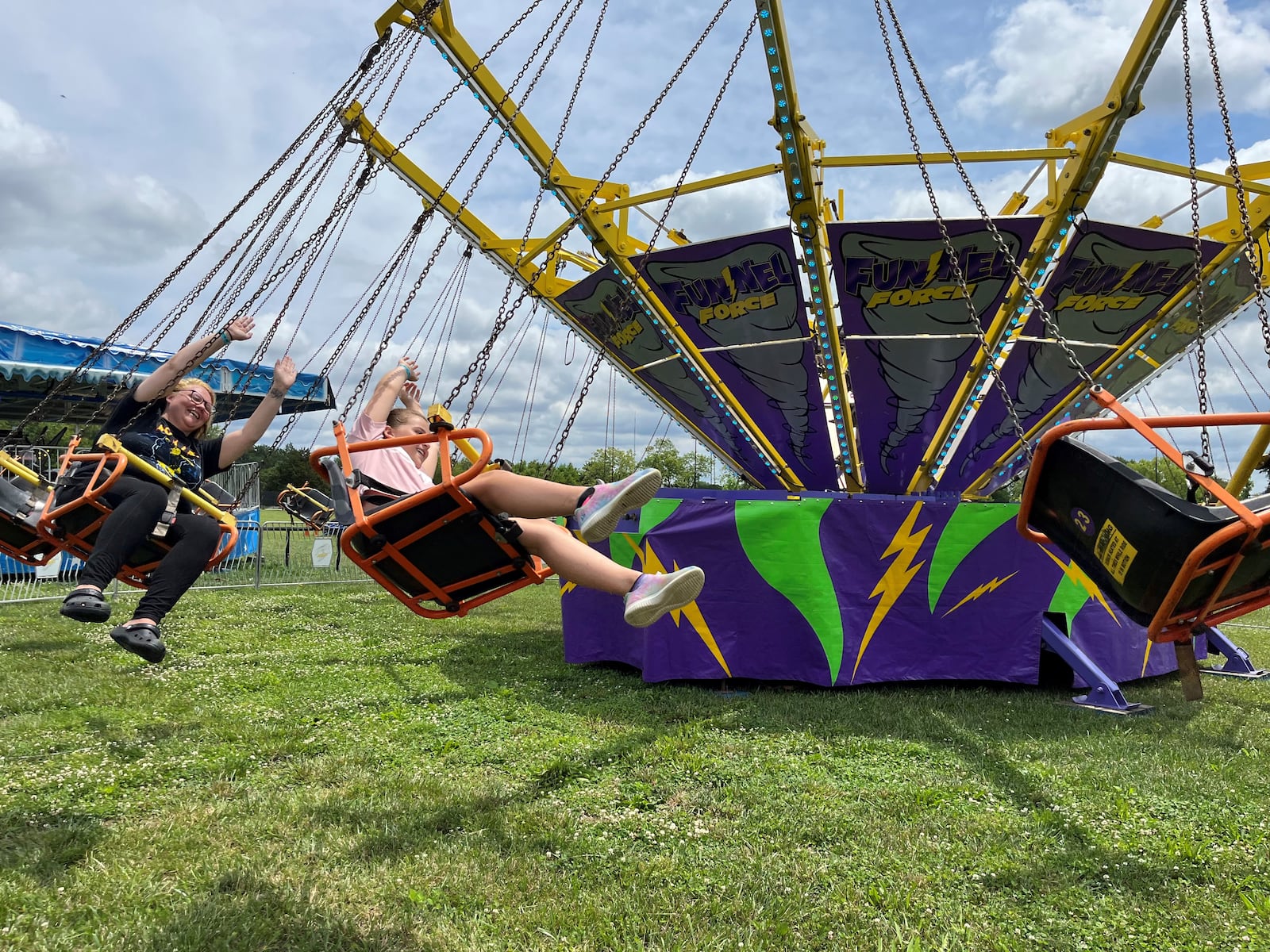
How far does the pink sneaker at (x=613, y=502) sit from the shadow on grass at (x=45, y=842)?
Answer: 2.06 m

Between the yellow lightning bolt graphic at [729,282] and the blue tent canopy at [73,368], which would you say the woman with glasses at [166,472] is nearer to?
the yellow lightning bolt graphic at [729,282]

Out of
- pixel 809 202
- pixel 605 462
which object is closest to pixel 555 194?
pixel 809 202

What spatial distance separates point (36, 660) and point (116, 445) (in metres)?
3.41

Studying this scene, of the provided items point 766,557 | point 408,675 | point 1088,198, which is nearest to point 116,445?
point 408,675

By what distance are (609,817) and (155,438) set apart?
9.30 ft

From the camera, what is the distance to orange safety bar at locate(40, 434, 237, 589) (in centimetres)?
371

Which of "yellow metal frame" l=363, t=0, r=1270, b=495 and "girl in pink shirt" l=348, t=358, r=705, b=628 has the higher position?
"yellow metal frame" l=363, t=0, r=1270, b=495

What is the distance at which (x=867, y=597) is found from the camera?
5.99 meters

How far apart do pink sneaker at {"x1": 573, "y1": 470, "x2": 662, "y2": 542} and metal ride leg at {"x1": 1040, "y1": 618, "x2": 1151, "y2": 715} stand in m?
4.06

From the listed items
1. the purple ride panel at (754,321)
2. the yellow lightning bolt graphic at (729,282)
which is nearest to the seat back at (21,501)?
the purple ride panel at (754,321)

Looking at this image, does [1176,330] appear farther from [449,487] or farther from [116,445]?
[116,445]

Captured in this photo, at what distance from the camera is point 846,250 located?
802 centimetres

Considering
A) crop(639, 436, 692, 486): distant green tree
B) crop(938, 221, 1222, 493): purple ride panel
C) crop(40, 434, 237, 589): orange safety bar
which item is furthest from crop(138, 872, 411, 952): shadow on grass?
crop(639, 436, 692, 486): distant green tree

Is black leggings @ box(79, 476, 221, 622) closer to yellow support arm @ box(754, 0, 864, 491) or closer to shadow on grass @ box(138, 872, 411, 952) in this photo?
shadow on grass @ box(138, 872, 411, 952)
